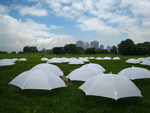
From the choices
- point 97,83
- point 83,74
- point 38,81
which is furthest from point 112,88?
point 38,81

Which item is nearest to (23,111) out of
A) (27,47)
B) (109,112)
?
(109,112)

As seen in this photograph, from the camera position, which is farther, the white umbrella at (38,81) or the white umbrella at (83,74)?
the white umbrella at (83,74)

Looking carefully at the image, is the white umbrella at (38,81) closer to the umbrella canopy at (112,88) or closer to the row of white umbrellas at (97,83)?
the row of white umbrellas at (97,83)

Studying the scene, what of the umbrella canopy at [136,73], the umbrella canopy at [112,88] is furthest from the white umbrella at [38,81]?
the umbrella canopy at [136,73]

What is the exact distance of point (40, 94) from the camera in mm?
6453

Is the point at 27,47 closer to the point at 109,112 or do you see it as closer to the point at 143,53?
the point at 143,53

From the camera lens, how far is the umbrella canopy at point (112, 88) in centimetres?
486

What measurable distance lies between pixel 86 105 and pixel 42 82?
282 centimetres

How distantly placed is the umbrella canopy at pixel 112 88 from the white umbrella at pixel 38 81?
85.6 inches

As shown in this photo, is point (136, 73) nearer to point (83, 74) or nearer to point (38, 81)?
point (83, 74)

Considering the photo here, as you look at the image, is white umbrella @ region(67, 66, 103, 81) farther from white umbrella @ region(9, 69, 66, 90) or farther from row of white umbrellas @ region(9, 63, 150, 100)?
white umbrella @ region(9, 69, 66, 90)

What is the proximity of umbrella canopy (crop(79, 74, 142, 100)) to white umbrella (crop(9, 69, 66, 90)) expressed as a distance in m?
2.17

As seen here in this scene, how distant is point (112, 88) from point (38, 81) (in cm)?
410

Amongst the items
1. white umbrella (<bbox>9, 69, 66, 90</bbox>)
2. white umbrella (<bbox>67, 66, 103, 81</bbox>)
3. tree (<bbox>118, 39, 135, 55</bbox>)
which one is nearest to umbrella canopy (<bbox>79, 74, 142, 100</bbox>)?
white umbrella (<bbox>9, 69, 66, 90</bbox>)
